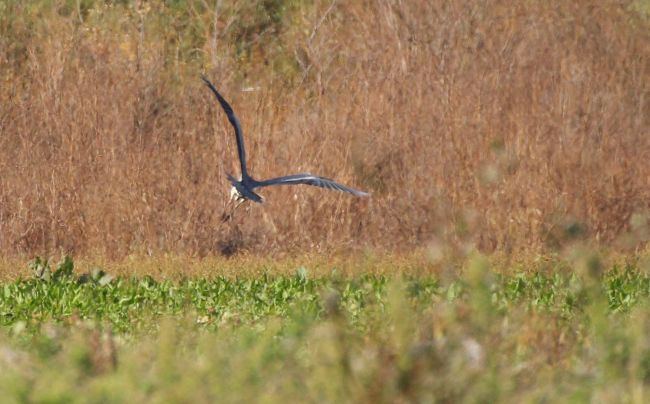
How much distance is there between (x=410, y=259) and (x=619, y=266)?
192cm

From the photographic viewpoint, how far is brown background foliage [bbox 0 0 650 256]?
15.0 meters

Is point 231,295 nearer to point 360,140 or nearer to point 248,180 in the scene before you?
point 248,180

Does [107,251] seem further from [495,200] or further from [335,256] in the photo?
[495,200]

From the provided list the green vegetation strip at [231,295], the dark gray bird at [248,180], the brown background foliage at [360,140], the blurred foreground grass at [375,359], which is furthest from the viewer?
the brown background foliage at [360,140]

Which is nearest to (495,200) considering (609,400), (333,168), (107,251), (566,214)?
(566,214)

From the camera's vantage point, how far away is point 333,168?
1545 cm

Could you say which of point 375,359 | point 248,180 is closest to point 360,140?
point 248,180

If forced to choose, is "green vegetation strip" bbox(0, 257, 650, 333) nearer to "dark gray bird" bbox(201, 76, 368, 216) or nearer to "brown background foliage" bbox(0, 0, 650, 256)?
"dark gray bird" bbox(201, 76, 368, 216)

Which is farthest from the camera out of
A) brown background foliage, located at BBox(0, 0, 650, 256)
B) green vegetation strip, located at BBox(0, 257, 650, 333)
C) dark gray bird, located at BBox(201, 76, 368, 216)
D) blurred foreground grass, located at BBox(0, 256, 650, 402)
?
brown background foliage, located at BBox(0, 0, 650, 256)

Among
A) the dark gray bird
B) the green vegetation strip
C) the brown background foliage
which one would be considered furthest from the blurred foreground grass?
the brown background foliage

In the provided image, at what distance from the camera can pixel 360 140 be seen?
15570 mm

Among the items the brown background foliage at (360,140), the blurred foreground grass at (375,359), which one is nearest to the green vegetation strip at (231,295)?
the blurred foreground grass at (375,359)

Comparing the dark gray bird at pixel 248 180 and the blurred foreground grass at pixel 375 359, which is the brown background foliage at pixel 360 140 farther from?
the blurred foreground grass at pixel 375 359

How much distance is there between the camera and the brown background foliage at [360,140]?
49.1 feet
